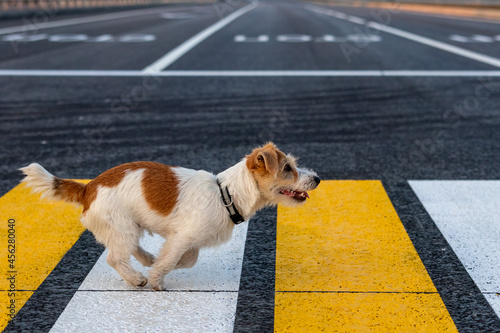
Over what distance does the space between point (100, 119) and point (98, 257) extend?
4.65 meters

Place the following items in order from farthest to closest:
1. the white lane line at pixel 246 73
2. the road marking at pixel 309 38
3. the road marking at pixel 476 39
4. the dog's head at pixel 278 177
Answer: the road marking at pixel 309 38, the road marking at pixel 476 39, the white lane line at pixel 246 73, the dog's head at pixel 278 177


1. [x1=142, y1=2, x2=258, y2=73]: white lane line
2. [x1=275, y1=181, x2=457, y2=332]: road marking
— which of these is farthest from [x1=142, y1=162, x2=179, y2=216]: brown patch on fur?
[x1=142, y1=2, x2=258, y2=73]: white lane line

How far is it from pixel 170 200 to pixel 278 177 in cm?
64

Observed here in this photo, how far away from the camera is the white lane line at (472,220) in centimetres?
397

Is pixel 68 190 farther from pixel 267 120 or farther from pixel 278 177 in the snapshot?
pixel 267 120

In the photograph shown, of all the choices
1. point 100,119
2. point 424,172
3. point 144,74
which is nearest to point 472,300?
point 424,172

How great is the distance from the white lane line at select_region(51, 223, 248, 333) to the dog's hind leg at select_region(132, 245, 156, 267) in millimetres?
79

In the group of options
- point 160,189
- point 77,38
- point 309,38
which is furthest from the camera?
point 309,38

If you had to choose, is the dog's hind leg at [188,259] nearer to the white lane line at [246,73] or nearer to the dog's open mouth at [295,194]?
the dog's open mouth at [295,194]

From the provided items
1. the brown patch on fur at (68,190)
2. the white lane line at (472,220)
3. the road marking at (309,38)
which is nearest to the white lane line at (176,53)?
the road marking at (309,38)

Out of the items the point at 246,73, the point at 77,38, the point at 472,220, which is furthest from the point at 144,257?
the point at 77,38

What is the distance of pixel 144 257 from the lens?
398 centimetres

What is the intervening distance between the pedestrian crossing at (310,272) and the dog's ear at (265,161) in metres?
0.66

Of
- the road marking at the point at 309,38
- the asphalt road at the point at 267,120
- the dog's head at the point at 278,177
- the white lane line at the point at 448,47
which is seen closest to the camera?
the dog's head at the point at 278,177
